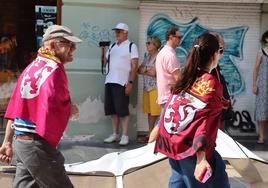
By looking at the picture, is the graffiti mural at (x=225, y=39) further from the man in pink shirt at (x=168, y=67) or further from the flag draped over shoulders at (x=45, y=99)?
the flag draped over shoulders at (x=45, y=99)

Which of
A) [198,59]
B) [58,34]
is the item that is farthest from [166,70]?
[198,59]

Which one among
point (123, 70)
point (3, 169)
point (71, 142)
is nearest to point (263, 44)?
point (123, 70)

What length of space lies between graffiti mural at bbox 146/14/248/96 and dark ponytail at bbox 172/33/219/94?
484cm

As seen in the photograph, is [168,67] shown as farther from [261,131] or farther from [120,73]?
[261,131]

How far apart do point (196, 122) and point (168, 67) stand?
10.8 feet

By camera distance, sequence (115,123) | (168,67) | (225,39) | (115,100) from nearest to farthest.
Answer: (168,67), (115,100), (115,123), (225,39)

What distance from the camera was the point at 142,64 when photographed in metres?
8.14

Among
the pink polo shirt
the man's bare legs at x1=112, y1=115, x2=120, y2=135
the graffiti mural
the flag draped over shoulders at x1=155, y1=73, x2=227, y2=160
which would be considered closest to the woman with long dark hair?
the flag draped over shoulders at x1=155, y1=73, x2=227, y2=160

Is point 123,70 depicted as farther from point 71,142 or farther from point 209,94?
point 209,94

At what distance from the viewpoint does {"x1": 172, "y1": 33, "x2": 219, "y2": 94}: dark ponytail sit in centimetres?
370

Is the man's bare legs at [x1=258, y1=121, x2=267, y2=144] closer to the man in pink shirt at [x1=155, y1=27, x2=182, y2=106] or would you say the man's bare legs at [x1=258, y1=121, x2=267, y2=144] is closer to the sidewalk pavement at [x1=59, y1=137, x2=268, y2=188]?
the sidewalk pavement at [x1=59, y1=137, x2=268, y2=188]

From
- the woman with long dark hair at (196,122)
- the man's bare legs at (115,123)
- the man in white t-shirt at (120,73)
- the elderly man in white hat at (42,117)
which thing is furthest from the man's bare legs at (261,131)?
the elderly man in white hat at (42,117)

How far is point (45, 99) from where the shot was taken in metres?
3.74

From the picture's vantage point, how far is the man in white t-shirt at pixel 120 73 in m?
7.98
